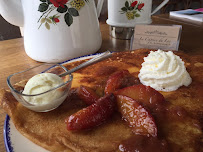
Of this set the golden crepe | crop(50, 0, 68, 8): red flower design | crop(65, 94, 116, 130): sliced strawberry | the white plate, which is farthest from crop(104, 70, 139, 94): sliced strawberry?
crop(50, 0, 68, 8): red flower design

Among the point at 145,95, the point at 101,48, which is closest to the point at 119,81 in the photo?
the point at 145,95

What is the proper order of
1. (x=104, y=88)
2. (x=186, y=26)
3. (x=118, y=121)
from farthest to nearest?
(x=186, y=26)
(x=104, y=88)
(x=118, y=121)

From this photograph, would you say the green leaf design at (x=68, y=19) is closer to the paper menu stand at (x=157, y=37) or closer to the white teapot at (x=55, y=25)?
the white teapot at (x=55, y=25)

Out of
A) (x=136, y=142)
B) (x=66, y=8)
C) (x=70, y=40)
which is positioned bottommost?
(x=136, y=142)

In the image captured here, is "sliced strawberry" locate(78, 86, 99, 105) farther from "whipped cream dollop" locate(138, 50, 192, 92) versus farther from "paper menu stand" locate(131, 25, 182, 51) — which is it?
"paper menu stand" locate(131, 25, 182, 51)

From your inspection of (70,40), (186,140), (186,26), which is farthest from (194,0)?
(186,140)

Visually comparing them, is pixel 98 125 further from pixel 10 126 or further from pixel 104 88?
pixel 10 126
